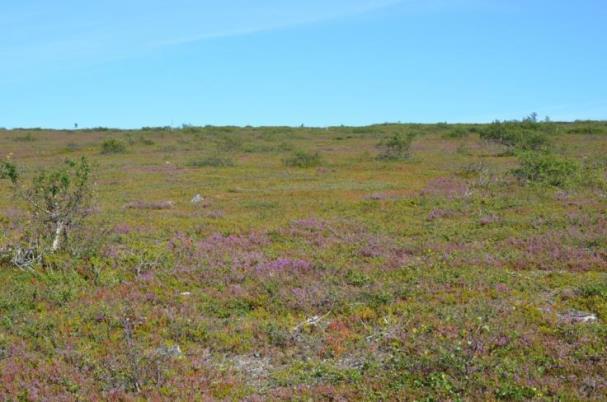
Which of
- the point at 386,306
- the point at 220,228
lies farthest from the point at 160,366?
the point at 220,228

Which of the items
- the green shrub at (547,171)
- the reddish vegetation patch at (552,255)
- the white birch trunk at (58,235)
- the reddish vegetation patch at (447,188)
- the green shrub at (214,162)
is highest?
the green shrub at (214,162)

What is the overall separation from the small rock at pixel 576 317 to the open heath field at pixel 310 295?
0.04 metres

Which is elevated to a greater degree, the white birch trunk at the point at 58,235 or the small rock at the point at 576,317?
the white birch trunk at the point at 58,235

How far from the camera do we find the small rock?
9.02 meters

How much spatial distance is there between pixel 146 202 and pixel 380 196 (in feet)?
29.6

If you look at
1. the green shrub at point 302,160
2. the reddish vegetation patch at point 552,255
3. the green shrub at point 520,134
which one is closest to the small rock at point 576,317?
the reddish vegetation patch at point 552,255

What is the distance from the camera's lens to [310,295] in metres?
10.8

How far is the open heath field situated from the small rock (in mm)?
43

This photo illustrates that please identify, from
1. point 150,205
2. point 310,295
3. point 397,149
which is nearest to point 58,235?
point 310,295

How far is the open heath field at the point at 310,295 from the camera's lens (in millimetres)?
7656

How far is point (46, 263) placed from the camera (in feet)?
40.9

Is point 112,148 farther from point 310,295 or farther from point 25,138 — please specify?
point 310,295

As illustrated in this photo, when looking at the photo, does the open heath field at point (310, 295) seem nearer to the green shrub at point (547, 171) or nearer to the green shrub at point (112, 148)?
the green shrub at point (547, 171)

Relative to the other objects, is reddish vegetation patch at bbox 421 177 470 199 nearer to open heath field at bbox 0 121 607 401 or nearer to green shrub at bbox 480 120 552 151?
open heath field at bbox 0 121 607 401
